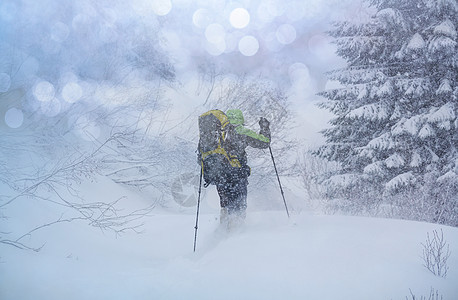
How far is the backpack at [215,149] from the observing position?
400 centimetres

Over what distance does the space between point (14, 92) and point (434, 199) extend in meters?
9.48

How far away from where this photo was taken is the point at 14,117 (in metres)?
7.32

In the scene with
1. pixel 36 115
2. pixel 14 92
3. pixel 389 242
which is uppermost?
pixel 14 92

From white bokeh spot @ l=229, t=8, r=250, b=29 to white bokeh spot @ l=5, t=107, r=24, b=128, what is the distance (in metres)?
5.45

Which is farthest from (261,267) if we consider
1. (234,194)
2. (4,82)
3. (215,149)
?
(4,82)

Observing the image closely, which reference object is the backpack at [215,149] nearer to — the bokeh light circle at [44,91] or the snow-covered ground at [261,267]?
the snow-covered ground at [261,267]

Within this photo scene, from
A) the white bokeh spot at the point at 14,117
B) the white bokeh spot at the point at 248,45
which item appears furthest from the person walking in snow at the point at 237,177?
the white bokeh spot at the point at 14,117

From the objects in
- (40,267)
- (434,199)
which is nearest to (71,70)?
(40,267)

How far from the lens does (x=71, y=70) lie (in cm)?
805

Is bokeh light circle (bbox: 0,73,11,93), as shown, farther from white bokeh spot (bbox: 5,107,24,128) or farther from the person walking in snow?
the person walking in snow

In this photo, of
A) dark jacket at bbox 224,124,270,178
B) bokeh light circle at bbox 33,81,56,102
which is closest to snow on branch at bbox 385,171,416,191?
dark jacket at bbox 224,124,270,178

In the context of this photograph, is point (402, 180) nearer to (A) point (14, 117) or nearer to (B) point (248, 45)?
(B) point (248, 45)

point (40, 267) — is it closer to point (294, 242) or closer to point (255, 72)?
point (294, 242)

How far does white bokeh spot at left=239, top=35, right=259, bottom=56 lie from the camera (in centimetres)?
821
